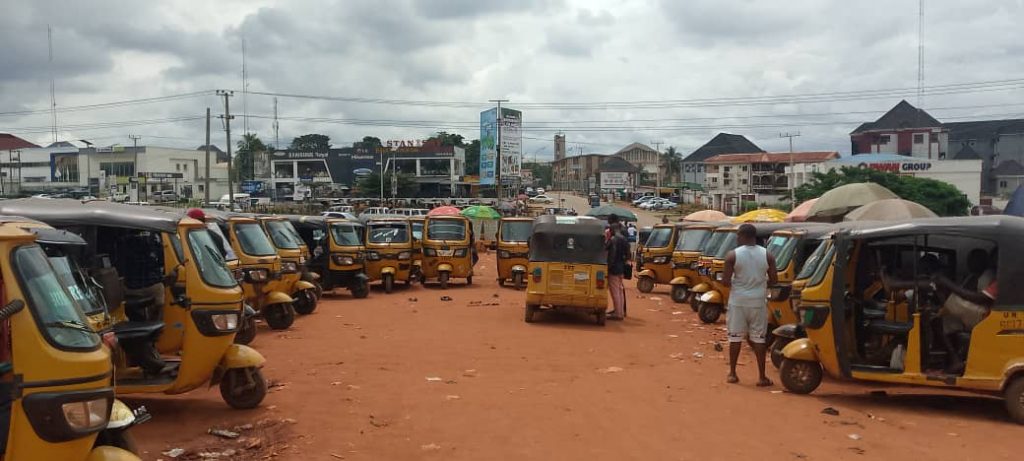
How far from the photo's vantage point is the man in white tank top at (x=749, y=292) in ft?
32.0

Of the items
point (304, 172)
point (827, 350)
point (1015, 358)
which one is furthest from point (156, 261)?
point (304, 172)

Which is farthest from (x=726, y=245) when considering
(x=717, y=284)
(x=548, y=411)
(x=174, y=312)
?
(x=174, y=312)

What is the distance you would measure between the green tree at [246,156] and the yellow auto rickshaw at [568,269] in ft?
313

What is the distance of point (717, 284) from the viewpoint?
1731cm

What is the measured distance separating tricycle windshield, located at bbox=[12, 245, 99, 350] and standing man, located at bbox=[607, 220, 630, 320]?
12608mm

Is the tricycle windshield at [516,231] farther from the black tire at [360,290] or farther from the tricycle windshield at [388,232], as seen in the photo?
the black tire at [360,290]

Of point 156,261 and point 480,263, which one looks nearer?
point 156,261

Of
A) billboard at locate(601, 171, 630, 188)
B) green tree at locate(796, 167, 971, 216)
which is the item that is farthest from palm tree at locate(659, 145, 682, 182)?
green tree at locate(796, 167, 971, 216)

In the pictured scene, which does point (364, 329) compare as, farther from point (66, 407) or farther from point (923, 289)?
point (66, 407)

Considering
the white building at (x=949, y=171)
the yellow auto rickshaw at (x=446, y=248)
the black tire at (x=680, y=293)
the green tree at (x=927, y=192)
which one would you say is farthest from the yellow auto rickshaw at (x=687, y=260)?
the white building at (x=949, y=171)

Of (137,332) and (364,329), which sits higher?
(137,332)

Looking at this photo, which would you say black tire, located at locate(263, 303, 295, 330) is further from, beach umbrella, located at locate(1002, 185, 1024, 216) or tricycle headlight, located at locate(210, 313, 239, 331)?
beach umbrella, located at locate(1002, 185, 1024, 216)

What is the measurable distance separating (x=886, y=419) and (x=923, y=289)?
167cm

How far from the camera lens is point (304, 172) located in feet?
308
